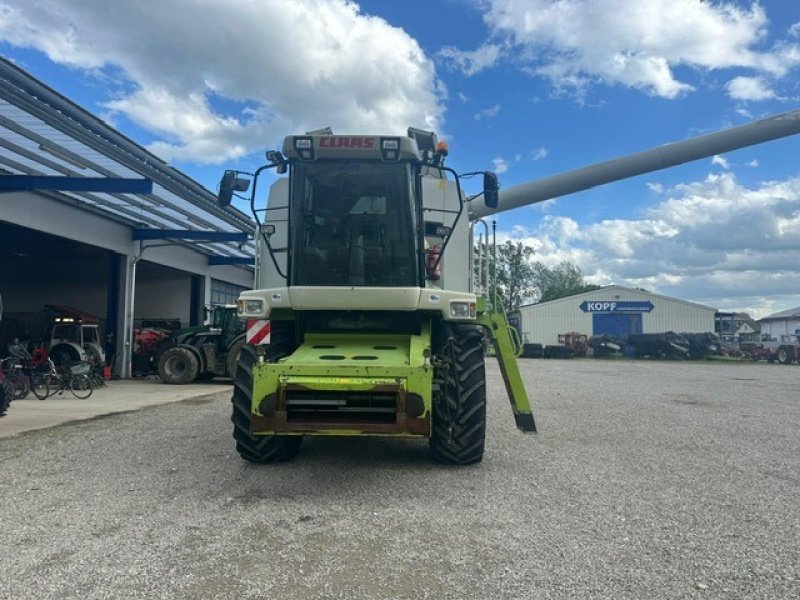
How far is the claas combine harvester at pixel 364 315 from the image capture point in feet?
17.4

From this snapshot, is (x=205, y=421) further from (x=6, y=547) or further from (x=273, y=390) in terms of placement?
(x=6, y=547)

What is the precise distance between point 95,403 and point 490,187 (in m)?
10.3

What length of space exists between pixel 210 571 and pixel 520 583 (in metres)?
1.80

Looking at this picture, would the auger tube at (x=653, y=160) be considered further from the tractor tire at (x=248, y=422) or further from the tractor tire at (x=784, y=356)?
the tractor tire at (x=784, y=356)

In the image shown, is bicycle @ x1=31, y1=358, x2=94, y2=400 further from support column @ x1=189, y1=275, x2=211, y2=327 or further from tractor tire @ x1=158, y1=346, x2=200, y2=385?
support column @ x1=189, y1=275, x2=211, y2=327

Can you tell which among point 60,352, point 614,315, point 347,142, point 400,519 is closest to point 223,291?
point 60,352

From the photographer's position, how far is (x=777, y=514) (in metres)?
4.71

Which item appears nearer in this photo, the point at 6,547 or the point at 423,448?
the point at 6,547

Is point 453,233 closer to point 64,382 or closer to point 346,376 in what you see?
point 346,376

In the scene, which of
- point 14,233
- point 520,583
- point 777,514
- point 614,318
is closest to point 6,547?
point 520,583

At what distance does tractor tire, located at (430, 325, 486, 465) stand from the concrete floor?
6363mm

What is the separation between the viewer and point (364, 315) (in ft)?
20.8

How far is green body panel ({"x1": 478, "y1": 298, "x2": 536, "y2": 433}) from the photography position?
244 inches

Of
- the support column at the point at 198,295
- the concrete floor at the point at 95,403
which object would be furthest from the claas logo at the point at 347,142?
the support column at the point at 198,295
